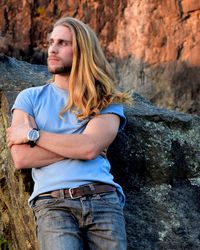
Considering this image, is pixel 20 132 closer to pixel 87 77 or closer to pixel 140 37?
pixel 87 77

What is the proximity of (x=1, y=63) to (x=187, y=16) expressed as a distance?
38.9 ft

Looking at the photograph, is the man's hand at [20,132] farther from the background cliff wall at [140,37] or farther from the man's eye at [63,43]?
the background cliff wall at [140,37]

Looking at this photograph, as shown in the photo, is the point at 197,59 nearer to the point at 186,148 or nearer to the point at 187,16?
the point at 187,16

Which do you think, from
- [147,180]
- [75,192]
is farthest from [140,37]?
[75,192]

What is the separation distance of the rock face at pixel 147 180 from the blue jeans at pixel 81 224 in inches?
21.3

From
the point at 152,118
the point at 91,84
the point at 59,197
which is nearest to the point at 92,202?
the point at 59,197

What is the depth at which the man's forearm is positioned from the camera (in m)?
2.61

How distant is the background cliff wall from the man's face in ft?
40.1

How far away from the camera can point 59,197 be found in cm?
248

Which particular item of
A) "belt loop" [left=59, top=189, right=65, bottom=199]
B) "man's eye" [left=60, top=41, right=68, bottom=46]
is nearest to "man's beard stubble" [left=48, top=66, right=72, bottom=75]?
"man's eye" [left=60, top=41, right=68, bottom=46]

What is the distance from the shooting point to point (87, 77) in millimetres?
2799

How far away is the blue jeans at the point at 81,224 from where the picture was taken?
7.90ft

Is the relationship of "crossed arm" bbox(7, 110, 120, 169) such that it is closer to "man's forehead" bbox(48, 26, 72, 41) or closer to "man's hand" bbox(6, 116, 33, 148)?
"man's hand" bbox(6, 116, 33, 148)

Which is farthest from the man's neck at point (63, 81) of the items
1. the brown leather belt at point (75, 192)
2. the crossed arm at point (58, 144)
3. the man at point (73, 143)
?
the brown leather belt at point (75, 192)
